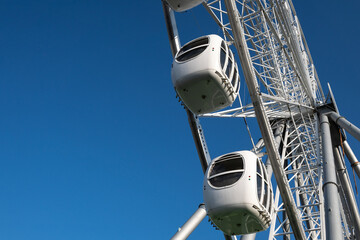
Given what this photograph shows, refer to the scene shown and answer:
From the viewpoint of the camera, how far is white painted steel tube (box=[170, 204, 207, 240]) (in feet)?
33.2

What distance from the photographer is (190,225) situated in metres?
→ 10.4

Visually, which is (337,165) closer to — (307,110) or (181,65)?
(307,110)

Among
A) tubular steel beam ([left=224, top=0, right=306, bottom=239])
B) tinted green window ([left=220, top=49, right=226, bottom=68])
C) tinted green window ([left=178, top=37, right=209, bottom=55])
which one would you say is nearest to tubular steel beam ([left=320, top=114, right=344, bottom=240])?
tubular steel beam ([left=224, top=0, right=306, bottom=239])

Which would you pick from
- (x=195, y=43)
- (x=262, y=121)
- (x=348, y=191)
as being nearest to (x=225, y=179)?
(x=262, y=121)

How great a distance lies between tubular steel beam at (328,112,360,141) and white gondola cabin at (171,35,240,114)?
19.1ft

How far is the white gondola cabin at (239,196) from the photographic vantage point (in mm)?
7387

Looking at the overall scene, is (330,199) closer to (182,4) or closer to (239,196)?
(239,196)

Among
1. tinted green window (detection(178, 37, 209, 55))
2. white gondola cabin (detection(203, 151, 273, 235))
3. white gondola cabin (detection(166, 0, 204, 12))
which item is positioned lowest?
white gondola cabin (detection(203, 151, 273, 235))

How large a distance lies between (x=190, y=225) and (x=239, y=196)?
3.41 meters

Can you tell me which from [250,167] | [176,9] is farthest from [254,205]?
[176,9]

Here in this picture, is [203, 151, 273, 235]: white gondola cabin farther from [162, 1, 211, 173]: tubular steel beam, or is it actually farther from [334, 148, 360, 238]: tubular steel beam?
[334, 148, 360, 238]: tubular steel beam

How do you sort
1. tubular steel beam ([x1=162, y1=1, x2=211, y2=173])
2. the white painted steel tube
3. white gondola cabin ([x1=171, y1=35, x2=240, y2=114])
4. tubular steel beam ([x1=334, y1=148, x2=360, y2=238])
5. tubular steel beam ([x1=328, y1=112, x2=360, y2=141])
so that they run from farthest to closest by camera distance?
tubular steel beam ([x1=334, y1=148, x2=360, y2=238]), tubular steel beam ([x1=328, y1=112, x2=360, y2=141]), tubular steel beam ([x1=162, y1=1, x2=211, y2=173]), the white painted steel tube, white gondola cabin ([x1=171, y1=35, x2=240, y2=114])

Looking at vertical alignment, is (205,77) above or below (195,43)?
below

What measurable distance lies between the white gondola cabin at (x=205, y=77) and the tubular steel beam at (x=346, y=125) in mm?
5837
